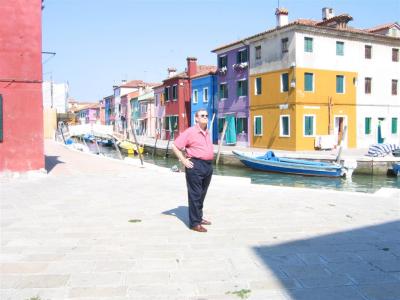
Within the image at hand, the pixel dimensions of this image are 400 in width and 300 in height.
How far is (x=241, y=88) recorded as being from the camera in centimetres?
3152

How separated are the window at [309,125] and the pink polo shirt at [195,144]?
853 inches

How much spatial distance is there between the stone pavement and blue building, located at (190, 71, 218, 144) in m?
26.2

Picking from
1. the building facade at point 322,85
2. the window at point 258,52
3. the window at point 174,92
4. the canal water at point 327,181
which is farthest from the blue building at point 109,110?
the canal water at point 327,181

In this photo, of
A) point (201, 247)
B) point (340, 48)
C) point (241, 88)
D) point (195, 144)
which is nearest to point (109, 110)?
point (241, 88)

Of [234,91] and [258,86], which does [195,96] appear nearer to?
[234,91]

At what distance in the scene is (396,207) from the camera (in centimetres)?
748

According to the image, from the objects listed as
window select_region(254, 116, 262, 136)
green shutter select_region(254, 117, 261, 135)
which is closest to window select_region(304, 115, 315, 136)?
window select_region(254, 116, 262, 136)

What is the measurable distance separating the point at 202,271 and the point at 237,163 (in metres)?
21.1

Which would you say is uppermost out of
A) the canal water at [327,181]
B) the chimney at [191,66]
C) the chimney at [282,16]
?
the chimney at [282,16]

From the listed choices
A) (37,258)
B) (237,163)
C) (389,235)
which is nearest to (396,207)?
(389,235)

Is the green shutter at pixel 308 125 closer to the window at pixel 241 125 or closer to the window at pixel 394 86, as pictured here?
the window at pixel 241 125

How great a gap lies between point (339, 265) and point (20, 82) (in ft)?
30.5

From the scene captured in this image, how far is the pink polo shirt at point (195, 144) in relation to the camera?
18.0 ft

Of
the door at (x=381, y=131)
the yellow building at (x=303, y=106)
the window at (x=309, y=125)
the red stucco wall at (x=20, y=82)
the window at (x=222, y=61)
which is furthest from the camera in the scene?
the window at (x=222, y=61)
